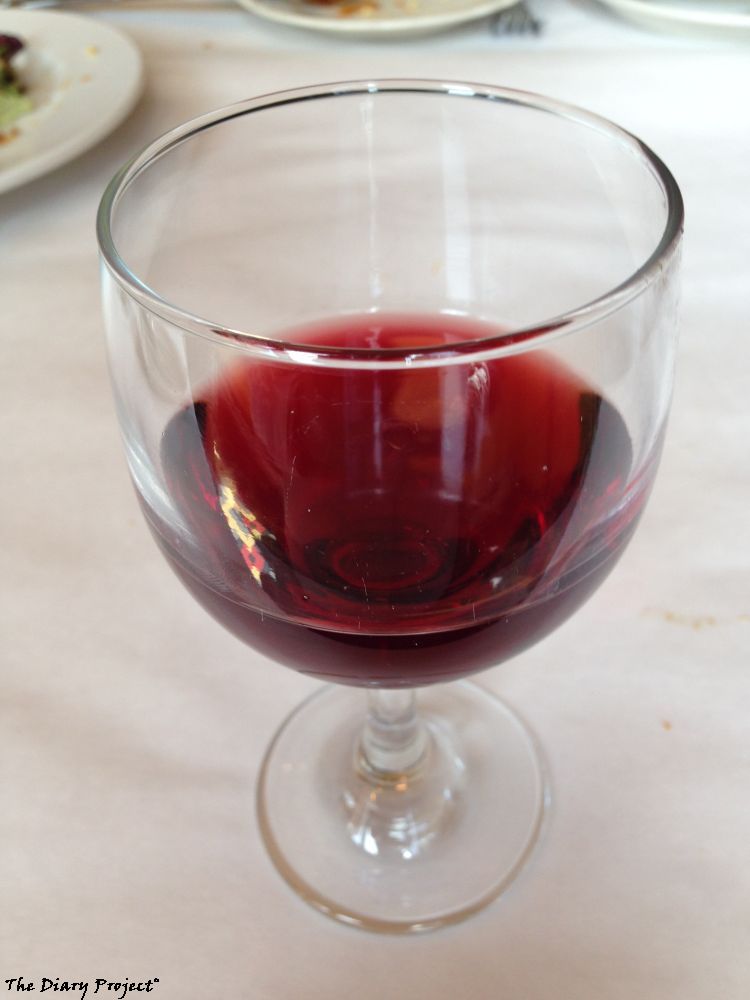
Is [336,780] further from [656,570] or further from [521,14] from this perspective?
[521,14]

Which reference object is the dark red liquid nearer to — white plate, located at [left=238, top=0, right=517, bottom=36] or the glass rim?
the glass rim

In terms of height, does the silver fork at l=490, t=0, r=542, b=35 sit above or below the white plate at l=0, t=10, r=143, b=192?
above

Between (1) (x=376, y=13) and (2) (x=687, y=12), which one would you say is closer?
(2) (x=687, y=12)

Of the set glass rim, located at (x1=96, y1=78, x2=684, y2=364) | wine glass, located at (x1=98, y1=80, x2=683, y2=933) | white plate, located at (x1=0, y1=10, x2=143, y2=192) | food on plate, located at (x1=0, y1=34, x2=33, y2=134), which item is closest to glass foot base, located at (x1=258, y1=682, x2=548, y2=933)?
wine glass, located at (x1=98, y1=80, x2=683, y2=933)

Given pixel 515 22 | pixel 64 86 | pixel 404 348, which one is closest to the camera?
pixel 404 348

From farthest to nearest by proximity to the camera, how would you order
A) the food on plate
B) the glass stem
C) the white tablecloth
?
the food on plate, the glass stem, the white tablecloth

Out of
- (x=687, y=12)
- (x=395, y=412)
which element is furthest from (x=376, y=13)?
(x=395, y=412)

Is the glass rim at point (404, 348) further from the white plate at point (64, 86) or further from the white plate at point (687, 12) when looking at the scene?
the white plate at point (687, 12)

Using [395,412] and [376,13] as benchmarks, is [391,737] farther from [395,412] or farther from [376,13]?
[376,13]

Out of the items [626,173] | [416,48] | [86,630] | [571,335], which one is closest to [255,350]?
[571,335]
